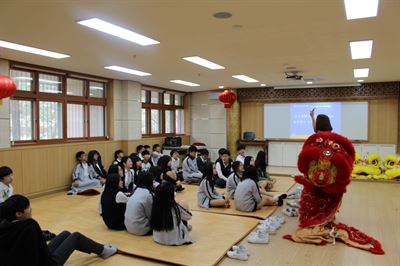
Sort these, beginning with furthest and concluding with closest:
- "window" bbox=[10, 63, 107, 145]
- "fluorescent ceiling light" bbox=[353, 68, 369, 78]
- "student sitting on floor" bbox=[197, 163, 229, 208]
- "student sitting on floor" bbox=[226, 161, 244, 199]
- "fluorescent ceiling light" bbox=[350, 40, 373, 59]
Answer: "fluorescent ceiling light" bbox=[353, 68, 369, 78] < "window" bbox=[10, 63, 107, 145] < "student sitting on floor" bbox=[226, 161, 244, 199] < "student sitting on floor" bbox=[197, 163, 229, 208] < "fluorescent ceiling light" bbox=[350, 40, 373, 59]

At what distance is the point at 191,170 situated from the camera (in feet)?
27.7

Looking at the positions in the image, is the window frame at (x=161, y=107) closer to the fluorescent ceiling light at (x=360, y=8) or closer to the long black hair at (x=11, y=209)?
the fluorescent ceiling light at (x=360, y=8)

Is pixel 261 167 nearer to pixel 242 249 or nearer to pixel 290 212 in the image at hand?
pixel 290 212

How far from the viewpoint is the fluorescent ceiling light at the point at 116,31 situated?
4133mm

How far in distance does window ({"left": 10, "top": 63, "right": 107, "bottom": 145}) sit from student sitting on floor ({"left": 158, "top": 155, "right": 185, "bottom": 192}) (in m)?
2.75

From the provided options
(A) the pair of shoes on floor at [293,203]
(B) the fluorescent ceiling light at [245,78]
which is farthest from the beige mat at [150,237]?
(B) the fluorescent ceiling light at [245,78]

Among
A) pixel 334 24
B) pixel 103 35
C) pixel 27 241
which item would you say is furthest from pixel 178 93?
pixel 27 241

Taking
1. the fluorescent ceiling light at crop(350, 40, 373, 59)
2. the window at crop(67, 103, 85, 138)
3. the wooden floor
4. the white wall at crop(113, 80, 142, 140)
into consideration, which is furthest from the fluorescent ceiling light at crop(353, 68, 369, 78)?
the window at crop(67, 103, 85, 138)

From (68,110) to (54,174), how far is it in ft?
5.36

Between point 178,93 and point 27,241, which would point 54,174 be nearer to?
point 27,241

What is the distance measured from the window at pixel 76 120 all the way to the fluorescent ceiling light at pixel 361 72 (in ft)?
22.5

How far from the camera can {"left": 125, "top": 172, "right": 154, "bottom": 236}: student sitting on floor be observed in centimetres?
412

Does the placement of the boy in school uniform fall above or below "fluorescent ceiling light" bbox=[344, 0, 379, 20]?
below

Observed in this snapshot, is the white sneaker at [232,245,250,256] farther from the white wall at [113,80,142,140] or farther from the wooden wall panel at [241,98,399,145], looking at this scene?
the wooden wall panel at [241,98,399,145]
